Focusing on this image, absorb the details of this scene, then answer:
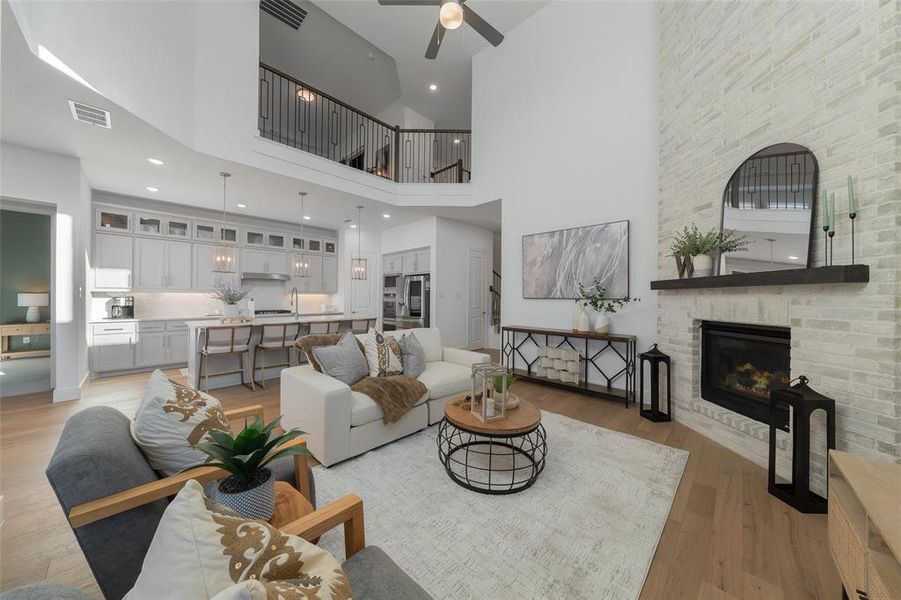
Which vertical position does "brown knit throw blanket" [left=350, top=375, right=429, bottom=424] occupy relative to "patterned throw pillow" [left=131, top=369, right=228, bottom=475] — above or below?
below

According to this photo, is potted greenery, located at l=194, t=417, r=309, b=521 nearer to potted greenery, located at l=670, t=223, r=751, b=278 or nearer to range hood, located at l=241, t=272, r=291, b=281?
potted greenery, located at l=670, t=223, r=751, b=278

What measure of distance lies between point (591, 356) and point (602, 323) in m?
0.56

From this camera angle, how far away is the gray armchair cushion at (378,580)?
0.91 meters

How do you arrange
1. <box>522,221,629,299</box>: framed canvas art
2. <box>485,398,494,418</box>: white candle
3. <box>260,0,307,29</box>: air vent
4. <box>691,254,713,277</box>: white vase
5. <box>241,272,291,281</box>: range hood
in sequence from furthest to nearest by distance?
<box>241,272,291,281</box>: range hood < <box>260,0,307,29</box>: air vent < <box>522,221,629,299</box>: framed canvas art < <box>691,254,713,277</box>: white vase < <box>485,398,494,418</box>: white candle

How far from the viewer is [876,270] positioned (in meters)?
1.86

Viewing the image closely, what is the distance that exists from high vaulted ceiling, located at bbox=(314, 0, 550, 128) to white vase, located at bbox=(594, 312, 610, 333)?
4630 mm

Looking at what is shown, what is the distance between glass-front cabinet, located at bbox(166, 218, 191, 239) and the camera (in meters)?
5.77

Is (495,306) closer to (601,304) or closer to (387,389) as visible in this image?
(601,304)

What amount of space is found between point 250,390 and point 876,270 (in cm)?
580

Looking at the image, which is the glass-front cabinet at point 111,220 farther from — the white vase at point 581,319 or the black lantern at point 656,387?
the black lantern at point 656,387

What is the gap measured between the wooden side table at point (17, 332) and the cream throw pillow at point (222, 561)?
823cm

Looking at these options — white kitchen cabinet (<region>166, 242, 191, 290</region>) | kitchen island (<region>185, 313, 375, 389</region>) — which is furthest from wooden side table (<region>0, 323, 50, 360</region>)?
kitchen island (<region>185, 313, 375, 389</region>)

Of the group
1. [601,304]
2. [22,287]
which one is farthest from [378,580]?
[22,287]

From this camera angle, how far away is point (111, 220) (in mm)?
5246
